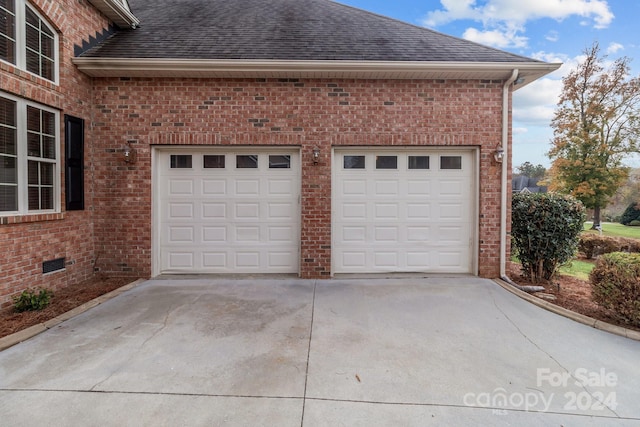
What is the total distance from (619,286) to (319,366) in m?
3.96

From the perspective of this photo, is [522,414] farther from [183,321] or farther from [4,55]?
[4,55]

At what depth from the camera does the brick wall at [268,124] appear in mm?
5707

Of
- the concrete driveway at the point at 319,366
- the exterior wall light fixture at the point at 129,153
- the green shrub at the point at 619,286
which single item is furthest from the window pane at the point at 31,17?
the green shrub at the point at 619,286

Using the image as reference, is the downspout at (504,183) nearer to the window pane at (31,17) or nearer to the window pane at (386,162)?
the window pane at (386,162)

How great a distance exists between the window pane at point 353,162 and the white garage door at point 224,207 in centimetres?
95

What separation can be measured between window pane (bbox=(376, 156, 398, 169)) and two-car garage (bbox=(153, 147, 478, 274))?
2 cm

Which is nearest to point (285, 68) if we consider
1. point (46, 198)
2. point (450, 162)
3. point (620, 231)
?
point (450, 162)

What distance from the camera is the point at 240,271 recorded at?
6.10 meters

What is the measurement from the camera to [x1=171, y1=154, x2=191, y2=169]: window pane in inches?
235

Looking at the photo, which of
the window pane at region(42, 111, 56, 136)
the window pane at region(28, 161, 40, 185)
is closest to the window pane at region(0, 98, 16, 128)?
the window pane at region(42, 111, 56, 136)

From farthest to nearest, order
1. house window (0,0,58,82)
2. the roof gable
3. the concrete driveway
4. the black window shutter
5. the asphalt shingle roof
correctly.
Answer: the asphalt shingle roof
the roof gable
the black window shutter
house window (0,0,58,82)
the concrete driveway

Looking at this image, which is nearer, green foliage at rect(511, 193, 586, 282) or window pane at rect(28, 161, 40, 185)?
window pane at rect(28, 161, 40, 185)

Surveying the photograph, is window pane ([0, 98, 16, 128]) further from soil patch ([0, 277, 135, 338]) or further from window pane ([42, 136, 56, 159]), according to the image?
soil patch ([0, 277, 135, 338])

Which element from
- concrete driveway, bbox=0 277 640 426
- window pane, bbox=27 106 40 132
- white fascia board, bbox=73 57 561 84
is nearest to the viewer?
concrete driveway, bbox=0 277 640 426
